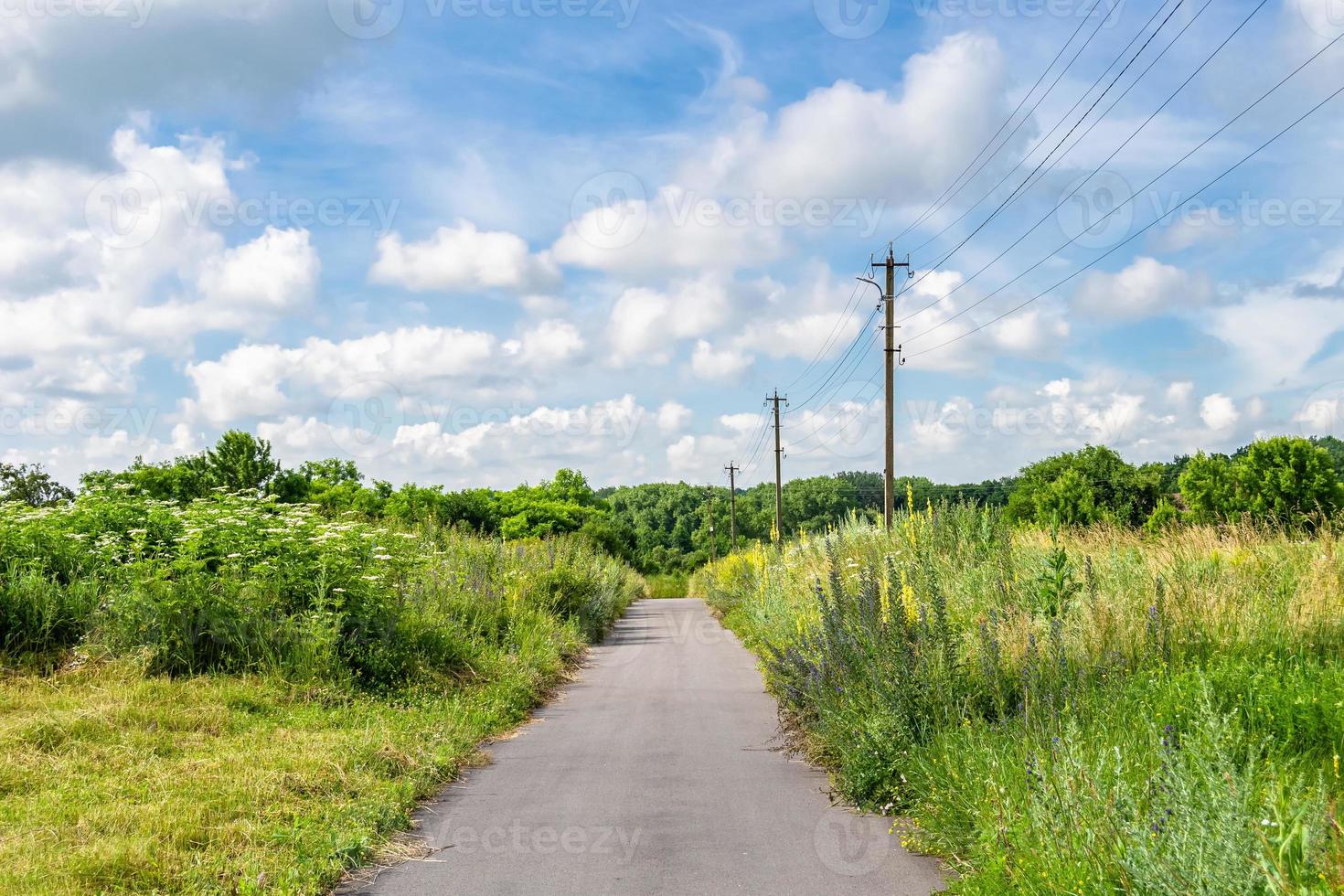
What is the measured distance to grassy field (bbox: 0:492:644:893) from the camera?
5.82m

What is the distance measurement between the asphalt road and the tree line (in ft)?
20.6

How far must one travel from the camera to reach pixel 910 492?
19.8 metres

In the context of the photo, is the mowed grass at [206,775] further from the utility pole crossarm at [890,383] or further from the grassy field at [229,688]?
the utility pole crossarm at [890,383]

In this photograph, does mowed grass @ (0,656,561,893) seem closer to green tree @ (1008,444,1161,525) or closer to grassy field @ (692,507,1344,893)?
grassy field @ (692,507,1344,893)

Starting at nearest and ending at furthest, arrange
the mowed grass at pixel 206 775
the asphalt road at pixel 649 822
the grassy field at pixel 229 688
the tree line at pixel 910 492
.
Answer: the mowed grass at pixel 206 775 → the asphalt road at pixel 649 822 → the grassy field at pixel 229 688 → the tree line at pixel 910 492

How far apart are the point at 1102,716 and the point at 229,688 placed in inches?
328

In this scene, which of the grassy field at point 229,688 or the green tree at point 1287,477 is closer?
the grassy field at point 229,688

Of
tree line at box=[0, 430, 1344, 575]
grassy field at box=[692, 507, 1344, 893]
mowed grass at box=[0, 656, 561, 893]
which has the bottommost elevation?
mowed grass at box=[0, 656, 561, 893]

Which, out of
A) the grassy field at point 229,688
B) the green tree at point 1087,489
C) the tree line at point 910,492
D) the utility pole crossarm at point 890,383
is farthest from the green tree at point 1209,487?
the grassy field at point 229,688

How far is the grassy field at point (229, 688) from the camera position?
229 inches

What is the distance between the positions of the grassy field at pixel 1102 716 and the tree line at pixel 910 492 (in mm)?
2931

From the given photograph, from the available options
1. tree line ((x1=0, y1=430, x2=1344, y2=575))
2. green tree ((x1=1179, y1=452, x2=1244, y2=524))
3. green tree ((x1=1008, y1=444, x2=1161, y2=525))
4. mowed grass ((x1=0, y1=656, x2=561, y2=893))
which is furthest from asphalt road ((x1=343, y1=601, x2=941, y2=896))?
green tree ((x1=1008, y1=444, x2=1161, y2=525))

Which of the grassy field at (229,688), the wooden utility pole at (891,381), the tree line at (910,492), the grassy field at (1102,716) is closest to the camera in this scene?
the grassy field at (1102,716)

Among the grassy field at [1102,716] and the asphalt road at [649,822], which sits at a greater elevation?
the grassy field at [1102,716]
